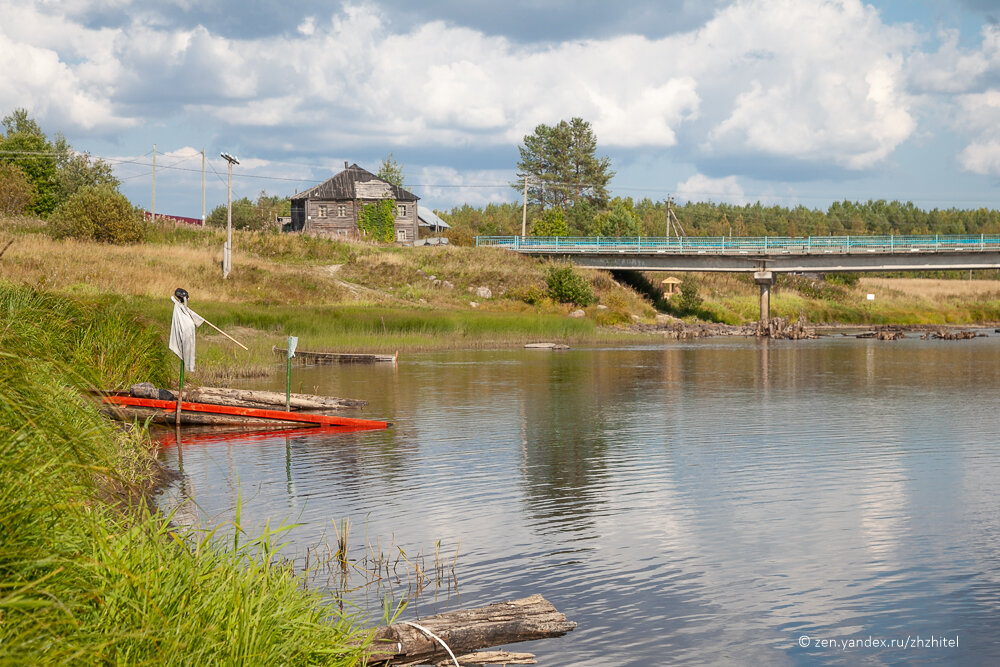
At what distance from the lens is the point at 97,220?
67750mm

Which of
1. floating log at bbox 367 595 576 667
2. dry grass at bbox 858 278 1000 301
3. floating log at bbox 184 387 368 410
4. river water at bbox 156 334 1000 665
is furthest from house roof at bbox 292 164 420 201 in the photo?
floating log at bbox 367 595 576 667

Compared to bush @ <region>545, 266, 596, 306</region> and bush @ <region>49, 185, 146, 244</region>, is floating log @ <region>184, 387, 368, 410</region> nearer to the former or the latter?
bush @ <region>49, 185, 146, 244</region>

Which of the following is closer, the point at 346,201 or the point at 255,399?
the point at 255,399

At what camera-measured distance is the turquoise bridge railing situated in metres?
70.1

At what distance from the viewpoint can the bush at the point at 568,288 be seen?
74.7m

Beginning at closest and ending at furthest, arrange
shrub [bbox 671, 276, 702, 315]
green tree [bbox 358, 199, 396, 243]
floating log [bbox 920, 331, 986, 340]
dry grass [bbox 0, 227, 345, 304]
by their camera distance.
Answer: dry grass [bbox 0, 227, 345, 304] → floating log [bbox 920, 331, 986, 340] → shrub [bbox 671, 276, 702, 315] → green tree [bbox 358, 199, 396, 243]

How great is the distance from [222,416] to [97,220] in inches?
2049

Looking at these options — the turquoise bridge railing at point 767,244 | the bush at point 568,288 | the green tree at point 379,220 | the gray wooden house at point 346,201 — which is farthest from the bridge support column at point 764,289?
the green tree at point 379,220

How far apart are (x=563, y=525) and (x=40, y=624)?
9.23m

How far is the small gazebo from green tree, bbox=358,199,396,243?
91.6ft

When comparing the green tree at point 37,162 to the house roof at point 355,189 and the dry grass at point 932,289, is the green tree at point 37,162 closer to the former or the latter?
the house roof at point 355,189

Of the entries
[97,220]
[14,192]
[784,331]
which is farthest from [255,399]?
[14,192]

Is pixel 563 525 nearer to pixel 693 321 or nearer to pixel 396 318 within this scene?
pixel 396 318

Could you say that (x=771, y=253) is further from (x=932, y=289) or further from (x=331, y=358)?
(x=331, y=358)
